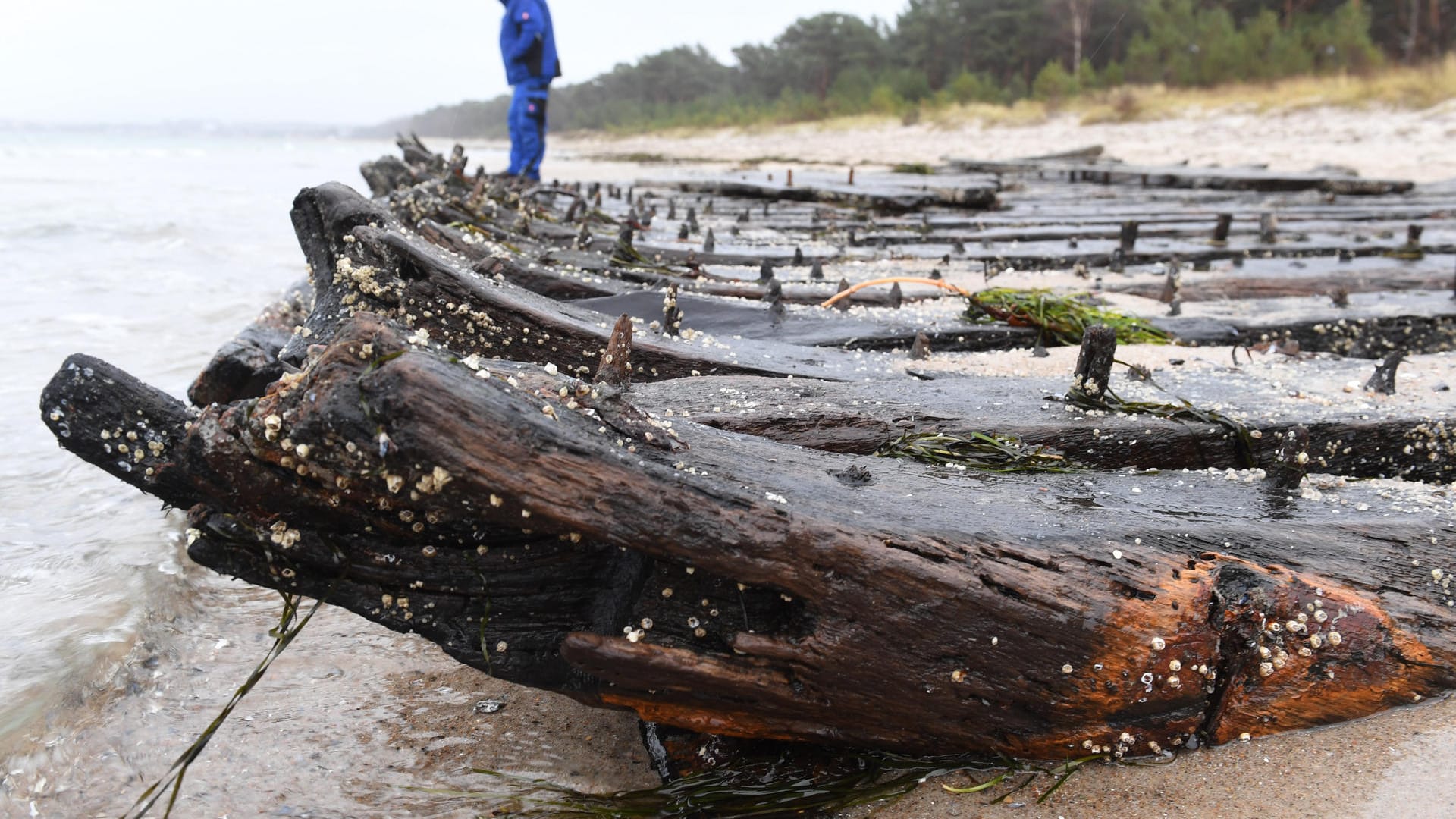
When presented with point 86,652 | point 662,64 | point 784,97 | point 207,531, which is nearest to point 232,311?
point 86,652

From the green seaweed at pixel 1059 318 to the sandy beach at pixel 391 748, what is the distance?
302 millimetres

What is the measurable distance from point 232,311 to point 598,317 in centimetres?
936

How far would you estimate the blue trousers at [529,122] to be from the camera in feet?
43.8

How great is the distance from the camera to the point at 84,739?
9.64 ft

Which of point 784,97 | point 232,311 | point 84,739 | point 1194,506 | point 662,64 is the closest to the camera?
point 1194,506

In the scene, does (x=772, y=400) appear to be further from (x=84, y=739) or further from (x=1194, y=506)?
(x=84, y=739)

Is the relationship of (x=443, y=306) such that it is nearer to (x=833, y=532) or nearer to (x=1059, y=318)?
(x=833, y=532)

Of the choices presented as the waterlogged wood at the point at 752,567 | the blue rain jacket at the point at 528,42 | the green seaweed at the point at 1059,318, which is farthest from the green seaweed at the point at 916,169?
the waterlogged wood at the point at 752,567

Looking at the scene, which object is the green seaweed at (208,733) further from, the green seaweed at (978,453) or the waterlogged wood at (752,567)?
the green seaweed at (978,453)

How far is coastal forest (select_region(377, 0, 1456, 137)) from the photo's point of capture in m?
33.1

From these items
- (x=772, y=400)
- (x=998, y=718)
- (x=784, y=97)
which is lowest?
(x=998, y=718)

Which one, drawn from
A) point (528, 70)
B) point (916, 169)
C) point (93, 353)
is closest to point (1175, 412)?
point (93, 353)

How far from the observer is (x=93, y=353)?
358 inches

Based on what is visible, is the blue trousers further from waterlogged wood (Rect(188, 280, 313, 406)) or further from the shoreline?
the shoreline
